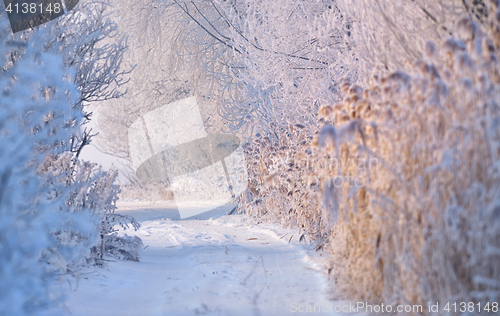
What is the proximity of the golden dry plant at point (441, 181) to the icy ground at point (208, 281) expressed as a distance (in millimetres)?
633

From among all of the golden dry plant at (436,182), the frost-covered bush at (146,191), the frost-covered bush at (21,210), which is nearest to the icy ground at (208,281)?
the frost-covered bush at (21,210)

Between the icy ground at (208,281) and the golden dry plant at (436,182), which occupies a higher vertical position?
the golden dry plant at (436,182)

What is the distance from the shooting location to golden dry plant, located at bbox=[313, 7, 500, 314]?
1621 mm

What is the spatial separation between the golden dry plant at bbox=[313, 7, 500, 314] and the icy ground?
0.63 metres

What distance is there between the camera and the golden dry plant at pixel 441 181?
1.62 meters

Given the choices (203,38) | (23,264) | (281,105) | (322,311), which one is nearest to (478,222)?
(322,311)

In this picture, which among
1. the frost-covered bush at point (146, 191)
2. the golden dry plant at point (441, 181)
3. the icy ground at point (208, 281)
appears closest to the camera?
the golden dry plant at point (441, 181)

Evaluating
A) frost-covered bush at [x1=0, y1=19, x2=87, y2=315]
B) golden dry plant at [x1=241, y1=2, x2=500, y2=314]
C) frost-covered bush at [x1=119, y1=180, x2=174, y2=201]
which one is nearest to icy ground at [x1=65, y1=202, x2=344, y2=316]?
frost-covered bush at [x1=0, y1=19, x2=87, y2=315]

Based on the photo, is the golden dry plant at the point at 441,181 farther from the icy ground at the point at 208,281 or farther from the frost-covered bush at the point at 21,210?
the frost-covered bush at the point at 21,210

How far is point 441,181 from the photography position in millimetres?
1846

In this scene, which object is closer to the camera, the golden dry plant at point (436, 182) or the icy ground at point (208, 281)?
the golden dry plant at point (436, 182)

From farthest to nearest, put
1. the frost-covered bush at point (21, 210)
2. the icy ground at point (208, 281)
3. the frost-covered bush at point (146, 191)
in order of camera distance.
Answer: the frost-covered bush at point (146, 191) → the icy ground at point (208, 281) → the frost-covered bush at point (21, 210)

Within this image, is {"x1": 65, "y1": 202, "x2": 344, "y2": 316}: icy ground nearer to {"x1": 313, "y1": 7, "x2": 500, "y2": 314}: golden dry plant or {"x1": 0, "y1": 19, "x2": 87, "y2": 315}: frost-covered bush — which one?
{"x1": 0, "y1": 19, "x2": 87, "y2": 315}: frost-covered bush

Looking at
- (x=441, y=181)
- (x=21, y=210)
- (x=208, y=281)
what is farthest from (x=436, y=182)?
(x=21, y=210)
